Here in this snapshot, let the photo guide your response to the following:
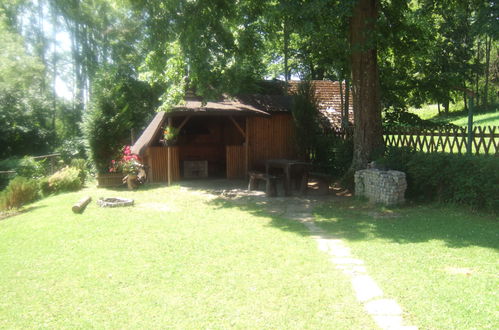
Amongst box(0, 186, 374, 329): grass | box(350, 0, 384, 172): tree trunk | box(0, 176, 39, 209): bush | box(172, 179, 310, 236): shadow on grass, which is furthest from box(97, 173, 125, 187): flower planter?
box(350, 0, 384, 172): tree trunk

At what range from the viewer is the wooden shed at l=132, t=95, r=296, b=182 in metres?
15.0

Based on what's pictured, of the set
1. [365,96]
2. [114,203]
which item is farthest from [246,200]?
[365,96]

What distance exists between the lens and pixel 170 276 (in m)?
5.64

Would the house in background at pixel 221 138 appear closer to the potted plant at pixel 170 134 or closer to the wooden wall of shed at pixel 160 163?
the wooden wall of shed at pixel 160 163

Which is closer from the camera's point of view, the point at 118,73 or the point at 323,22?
the point at 323,22

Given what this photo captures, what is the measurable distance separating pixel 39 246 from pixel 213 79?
7.49 m

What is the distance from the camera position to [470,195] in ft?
30.2

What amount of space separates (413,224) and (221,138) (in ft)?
37.0

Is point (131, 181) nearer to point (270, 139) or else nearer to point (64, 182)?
point (64, 182)

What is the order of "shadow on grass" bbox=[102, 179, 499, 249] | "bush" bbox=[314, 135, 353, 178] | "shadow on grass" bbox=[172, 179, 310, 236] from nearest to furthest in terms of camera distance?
1. "shadow on grass" bbox=[102, 179, 499, 249]
2. "shadow on grass" bbox=[172, 179, 310, 236]
3. "bush" bbox=[314, 135, 353, 178]

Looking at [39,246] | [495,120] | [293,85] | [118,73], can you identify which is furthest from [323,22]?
[495,120]

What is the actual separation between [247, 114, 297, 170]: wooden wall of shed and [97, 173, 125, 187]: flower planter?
4.70 m

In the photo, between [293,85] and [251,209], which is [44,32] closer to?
[293,85]

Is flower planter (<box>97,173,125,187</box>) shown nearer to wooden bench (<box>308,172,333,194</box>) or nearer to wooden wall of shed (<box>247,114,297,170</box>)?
wooden wall of shed (<box>247,114,297,170</box>)
